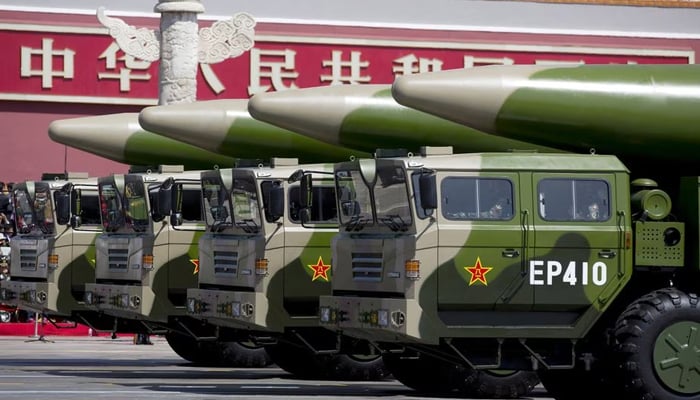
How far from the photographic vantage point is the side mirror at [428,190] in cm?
1565

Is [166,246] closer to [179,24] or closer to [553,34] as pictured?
[179,24]

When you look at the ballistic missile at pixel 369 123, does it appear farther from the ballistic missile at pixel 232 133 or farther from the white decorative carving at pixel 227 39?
the white decorative carving at pixel 227 39

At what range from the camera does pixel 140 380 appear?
66.6 feet

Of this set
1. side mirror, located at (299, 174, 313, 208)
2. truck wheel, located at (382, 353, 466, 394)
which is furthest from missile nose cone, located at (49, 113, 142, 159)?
truck wheel, located at (382, 353, 466, 394)

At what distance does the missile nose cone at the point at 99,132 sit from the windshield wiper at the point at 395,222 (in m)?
10.1

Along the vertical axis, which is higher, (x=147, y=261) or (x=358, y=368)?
(x=147, y=261)

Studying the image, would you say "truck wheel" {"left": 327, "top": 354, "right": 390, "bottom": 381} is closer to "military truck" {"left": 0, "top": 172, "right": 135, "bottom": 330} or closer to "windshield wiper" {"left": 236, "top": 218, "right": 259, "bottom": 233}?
"windshield wiper" {"left": 236, "top": 218, "right": 259, "bottom": 233}

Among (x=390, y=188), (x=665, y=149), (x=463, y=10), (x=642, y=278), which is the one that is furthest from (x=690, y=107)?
(x=463, y=10)

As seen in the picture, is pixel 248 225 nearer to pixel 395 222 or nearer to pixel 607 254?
pixel 395 222

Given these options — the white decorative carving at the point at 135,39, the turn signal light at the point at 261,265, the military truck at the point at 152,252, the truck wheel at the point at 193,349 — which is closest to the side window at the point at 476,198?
the turn signal light at the point at 261,265

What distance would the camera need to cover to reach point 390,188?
1622cm

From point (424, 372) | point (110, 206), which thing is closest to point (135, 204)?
point (110, 206)

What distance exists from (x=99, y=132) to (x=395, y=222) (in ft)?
35.5

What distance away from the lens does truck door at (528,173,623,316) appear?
15969 mm
